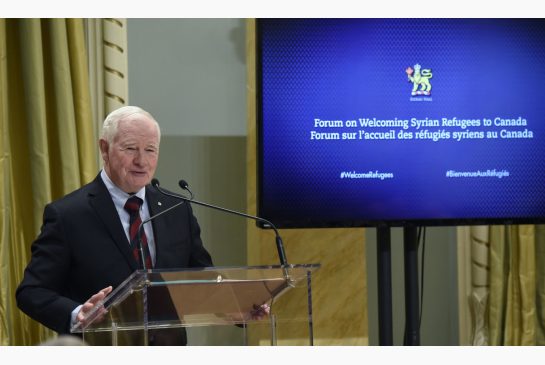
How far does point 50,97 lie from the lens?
4.86 m

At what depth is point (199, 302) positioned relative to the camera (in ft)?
9.22

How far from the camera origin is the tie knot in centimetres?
382

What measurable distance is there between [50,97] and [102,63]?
338 mm

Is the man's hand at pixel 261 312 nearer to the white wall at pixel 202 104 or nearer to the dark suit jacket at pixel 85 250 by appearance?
the dark suit jacket at pixel 85 250

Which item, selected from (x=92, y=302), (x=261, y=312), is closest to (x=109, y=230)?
(x=92, y=302)

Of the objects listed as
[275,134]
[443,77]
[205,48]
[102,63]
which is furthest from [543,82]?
[102,63]

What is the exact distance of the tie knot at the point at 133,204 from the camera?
12.5 feet

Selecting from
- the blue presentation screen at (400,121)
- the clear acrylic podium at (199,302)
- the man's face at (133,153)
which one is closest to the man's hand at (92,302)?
the clear acrylic podium at (199,302)

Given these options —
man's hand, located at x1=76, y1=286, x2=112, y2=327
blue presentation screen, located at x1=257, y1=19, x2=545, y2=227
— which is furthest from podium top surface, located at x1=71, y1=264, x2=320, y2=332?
blue presentation screen, located at x1=257, y1=19, x2=545, y2=227

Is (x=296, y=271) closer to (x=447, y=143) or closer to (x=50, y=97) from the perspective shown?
(x=447, y=143)

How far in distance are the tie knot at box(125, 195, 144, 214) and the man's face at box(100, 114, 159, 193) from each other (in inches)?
1.7

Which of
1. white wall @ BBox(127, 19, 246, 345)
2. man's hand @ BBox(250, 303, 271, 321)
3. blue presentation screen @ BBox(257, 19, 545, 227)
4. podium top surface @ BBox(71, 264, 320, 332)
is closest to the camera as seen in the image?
podium top surface @ BBox(71, 264, 320, 332)

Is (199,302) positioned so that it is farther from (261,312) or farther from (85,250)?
(85,250)

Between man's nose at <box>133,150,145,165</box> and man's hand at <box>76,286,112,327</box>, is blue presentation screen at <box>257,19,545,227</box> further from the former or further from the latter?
man's hand at <box>76,286,112,327</box>
